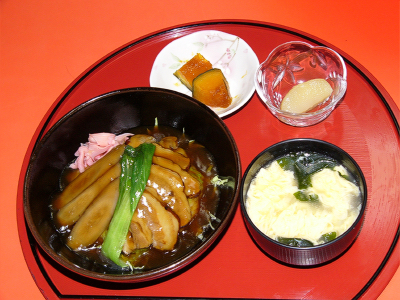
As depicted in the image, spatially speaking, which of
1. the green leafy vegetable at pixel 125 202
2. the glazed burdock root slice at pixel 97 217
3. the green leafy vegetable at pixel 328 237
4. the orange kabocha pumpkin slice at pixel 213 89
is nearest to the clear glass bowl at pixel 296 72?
the orange kabocha pumpkin slice at pixel 213 89

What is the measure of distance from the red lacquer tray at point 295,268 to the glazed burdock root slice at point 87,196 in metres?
0.29

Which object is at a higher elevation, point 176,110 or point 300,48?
point 300,48

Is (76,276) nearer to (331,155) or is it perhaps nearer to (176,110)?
(176,110)

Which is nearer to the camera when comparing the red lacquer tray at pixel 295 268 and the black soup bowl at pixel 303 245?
the black soup bowl at pixel 303 245

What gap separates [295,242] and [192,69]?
116 cm

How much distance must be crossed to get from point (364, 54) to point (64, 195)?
1.80 m

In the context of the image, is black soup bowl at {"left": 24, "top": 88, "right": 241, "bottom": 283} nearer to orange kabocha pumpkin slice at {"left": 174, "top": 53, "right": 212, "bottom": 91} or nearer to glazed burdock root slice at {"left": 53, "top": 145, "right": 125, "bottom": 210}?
glazed burdock root slice at {"left": 53, "top": 145, "right": 125, "bottom": 210}

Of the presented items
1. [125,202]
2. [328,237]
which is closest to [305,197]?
[328,237]

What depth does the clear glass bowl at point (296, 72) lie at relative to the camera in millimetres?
1982

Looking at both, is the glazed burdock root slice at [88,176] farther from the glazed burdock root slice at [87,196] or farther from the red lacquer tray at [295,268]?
the red lacquer tray at [295,268]

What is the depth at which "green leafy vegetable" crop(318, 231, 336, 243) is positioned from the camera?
4.91ft

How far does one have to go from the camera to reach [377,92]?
6.38ft

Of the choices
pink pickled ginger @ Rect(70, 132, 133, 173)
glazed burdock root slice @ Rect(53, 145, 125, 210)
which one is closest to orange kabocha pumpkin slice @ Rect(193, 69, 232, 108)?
pink pickled ginger @ Rect(70, 132, 133, 173)

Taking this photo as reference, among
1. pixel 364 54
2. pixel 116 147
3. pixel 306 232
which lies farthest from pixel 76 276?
pixel 364 54
